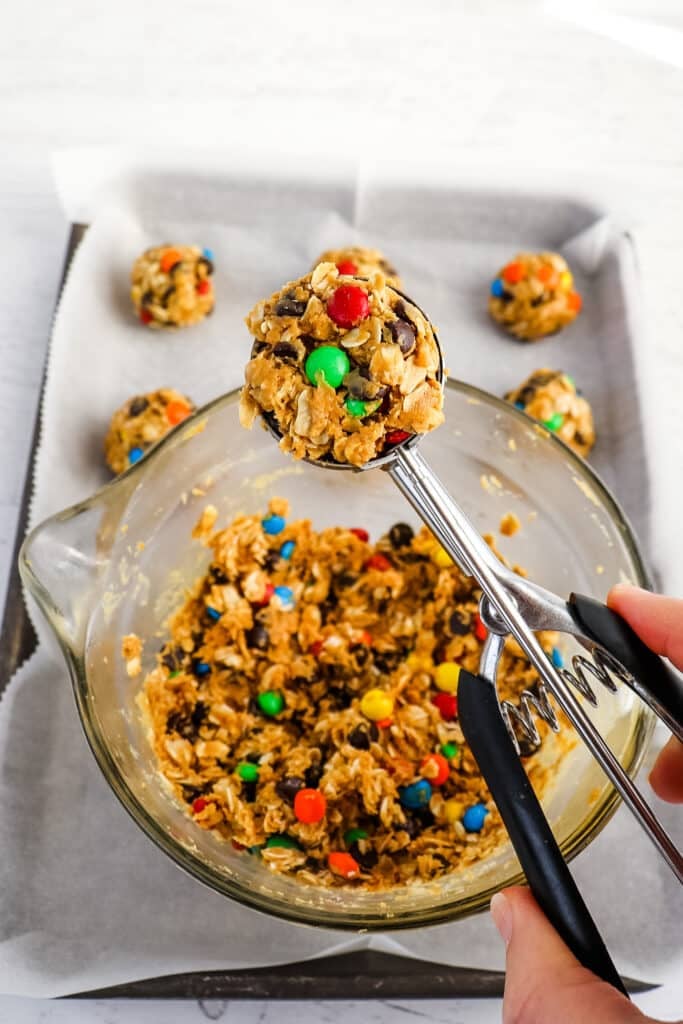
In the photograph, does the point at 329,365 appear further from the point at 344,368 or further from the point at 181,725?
the point at 181,725

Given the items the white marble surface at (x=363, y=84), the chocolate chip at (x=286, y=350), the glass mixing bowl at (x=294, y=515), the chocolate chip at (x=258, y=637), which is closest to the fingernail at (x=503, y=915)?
the glass mixing bowl at (x=294, y=515)

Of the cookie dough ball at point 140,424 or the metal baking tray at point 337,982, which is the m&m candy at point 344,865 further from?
the cookie dough ball at point 140,424

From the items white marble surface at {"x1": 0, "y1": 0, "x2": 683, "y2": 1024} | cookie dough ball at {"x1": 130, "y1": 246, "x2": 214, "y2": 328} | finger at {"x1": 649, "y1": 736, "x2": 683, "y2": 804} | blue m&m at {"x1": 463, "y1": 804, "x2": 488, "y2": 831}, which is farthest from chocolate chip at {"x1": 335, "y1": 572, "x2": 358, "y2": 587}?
white marble surface at {"x1": 0, "y1": 0, "x2": 683, "y2": 1024}

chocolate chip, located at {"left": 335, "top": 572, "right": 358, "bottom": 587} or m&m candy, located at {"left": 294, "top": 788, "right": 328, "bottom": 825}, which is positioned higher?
chocolate chip, located at {"left": 335, "top": 572, "right": 358, "bottom": 587}

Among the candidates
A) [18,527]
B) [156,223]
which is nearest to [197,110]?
[156,223]

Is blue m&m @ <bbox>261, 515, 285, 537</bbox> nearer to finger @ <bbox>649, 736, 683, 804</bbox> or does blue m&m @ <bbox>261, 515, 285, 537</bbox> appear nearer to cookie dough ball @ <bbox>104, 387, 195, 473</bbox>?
cookie dough ball @ <bbox>104, 387, 195, 473</bbox>
